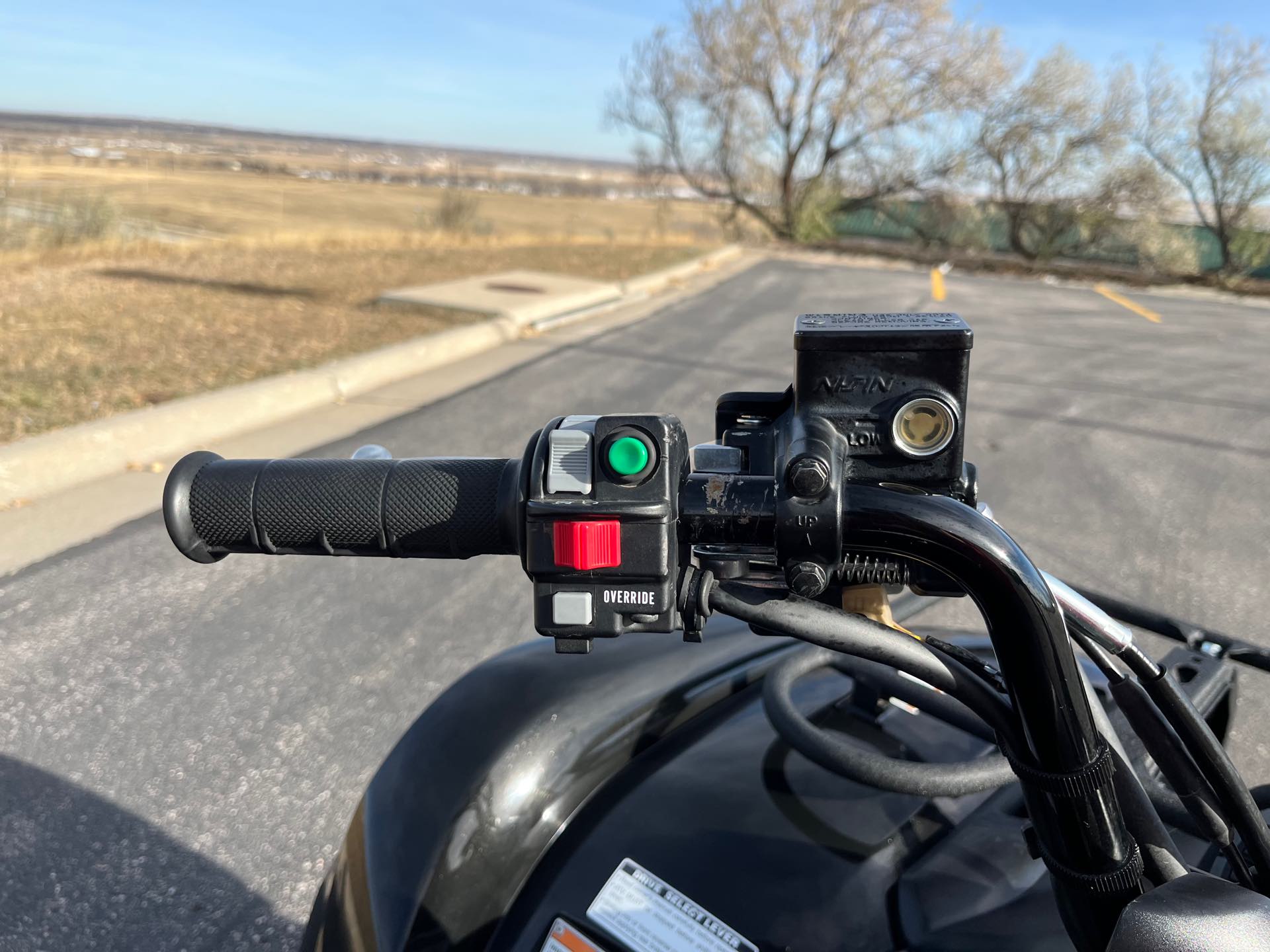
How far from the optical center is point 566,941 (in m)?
1.18

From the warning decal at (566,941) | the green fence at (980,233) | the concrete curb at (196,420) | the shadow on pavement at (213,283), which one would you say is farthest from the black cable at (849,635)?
the green fence at (980,233)

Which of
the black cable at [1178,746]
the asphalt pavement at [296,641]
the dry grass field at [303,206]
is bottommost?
the asphalt pavement at [296,641]

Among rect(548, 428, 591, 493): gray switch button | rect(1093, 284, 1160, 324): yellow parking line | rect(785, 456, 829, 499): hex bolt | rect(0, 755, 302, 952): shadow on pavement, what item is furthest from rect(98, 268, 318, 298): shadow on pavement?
rect(1093, 284, 1160, 324): yellow parking line

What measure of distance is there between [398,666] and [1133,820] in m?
2.92

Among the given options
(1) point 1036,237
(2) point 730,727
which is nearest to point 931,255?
(1) point 1036,237

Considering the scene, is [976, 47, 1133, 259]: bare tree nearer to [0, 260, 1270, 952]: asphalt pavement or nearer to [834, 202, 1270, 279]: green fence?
[834, 202, 1270, 279]: green fence

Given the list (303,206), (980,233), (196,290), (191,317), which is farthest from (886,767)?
(303,206)

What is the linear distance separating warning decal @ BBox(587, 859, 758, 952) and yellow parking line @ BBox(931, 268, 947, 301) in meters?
14.1

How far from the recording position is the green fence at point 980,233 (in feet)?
70.6

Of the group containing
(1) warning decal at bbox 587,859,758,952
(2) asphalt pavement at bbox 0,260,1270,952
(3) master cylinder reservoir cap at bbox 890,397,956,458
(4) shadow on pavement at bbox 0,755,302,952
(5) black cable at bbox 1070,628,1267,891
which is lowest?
(4) shadow on pavement at bbox 0,755,302,952

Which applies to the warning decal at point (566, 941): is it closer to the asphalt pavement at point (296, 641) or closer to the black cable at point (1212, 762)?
the black cable at point (1212, 762)

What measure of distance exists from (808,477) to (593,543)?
0.18 metres

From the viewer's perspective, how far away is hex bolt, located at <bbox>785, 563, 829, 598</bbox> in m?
0.76

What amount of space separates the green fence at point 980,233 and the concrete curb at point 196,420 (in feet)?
63.4
